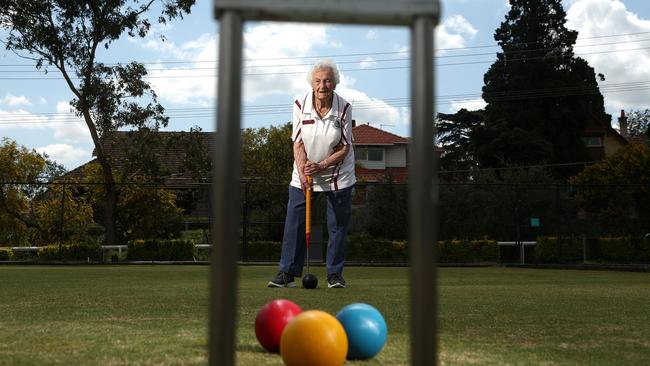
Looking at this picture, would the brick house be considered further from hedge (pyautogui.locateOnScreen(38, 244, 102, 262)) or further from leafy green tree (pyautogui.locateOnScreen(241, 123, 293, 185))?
hedge (pyautogui.locateOnScreen(38, 244, 102, 262))

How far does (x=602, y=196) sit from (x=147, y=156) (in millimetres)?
15663

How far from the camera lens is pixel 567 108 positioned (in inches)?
1750

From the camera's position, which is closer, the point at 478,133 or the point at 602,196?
the point at 602,196

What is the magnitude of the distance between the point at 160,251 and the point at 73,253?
2290 mm

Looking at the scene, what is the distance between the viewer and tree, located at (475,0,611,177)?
1693 inches

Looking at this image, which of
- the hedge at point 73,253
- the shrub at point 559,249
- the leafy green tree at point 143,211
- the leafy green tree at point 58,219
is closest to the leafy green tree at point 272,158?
the leafy green tree at point 143,211

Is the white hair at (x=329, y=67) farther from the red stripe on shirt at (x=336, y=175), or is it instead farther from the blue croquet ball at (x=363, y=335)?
the blue croquet ball at (x=363, y=335)

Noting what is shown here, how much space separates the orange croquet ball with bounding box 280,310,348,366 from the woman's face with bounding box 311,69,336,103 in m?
3.78

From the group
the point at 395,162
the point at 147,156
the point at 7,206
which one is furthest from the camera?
the point at 395,162

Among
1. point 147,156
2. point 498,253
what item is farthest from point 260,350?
point 147,156

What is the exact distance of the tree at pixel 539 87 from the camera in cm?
4300

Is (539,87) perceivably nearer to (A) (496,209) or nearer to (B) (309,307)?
(A) (496,209)

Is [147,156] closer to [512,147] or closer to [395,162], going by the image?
[512,147]

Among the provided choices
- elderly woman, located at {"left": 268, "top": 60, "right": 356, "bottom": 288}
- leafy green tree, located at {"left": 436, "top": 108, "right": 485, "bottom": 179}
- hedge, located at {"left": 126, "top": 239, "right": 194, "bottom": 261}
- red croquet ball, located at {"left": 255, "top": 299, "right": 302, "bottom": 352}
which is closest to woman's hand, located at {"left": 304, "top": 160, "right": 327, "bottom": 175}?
elderly woman, located at {"left": 268, "top": 60, "right": 356, "bottom": 288}
